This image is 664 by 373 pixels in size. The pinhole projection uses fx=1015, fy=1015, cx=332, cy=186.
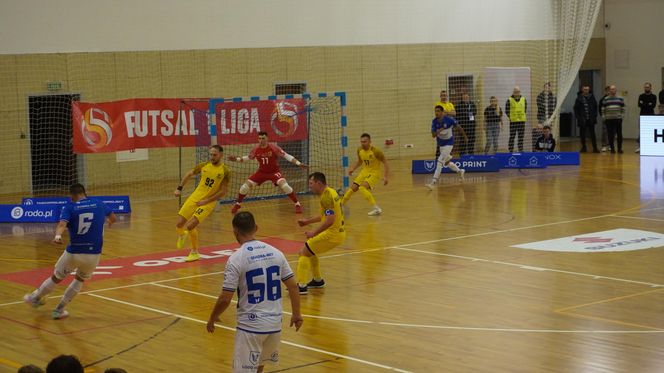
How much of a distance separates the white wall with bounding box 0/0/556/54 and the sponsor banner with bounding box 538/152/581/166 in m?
7.51

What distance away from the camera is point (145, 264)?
18.1 m

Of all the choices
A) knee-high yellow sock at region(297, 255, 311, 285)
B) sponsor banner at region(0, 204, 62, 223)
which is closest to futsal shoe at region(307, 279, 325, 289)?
knee-high yellow sock at region(297, 255, 311, 285)

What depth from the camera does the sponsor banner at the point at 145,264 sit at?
674 inches

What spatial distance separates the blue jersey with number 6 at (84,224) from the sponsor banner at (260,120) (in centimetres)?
1268

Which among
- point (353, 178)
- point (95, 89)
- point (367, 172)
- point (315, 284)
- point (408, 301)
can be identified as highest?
point (95, 89)

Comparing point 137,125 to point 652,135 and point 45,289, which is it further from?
point 652,135

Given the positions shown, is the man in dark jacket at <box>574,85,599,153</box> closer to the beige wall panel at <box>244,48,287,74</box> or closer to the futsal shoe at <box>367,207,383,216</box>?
the beige wall panel at <box>244,48,287,74</box>

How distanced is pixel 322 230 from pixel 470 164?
18.8 metres

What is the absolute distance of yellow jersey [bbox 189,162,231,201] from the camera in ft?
60.1

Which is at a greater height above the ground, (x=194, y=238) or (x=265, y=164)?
(x=265, y=164)

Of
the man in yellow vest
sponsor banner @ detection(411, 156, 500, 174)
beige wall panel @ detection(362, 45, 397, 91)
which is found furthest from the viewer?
beige wall panel @ detection(362, 45, 397, 91)

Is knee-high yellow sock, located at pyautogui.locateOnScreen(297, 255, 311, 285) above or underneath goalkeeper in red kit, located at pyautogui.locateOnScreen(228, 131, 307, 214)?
underneath

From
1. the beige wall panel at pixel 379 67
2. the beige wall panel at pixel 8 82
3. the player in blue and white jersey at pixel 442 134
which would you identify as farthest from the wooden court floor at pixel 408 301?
the beige wall panel at pixel 379 67

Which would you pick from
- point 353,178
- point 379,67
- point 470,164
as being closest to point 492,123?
point 470,164
